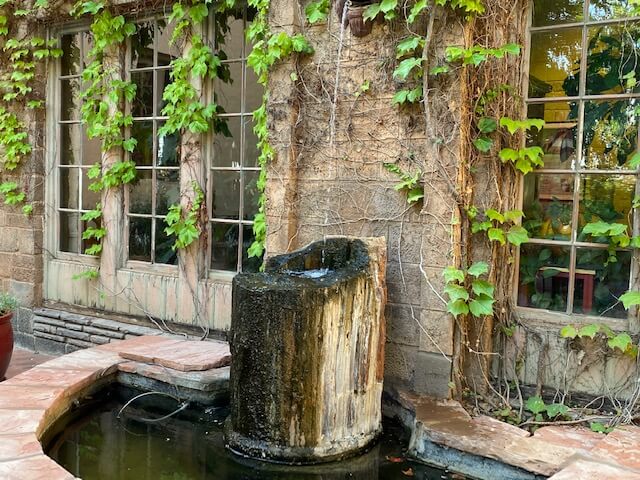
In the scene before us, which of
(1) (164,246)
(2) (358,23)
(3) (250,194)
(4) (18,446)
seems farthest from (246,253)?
(4) (18,446)

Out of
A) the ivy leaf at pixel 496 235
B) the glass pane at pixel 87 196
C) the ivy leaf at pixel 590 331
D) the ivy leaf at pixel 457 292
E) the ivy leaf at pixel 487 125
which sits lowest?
the ivy leaf at pixel 590 331

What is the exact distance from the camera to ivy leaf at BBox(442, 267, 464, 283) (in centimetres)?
353

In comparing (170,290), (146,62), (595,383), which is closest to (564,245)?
(595,383)

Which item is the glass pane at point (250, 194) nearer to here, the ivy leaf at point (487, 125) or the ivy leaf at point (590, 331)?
the ivy leaf at point (487, 125)

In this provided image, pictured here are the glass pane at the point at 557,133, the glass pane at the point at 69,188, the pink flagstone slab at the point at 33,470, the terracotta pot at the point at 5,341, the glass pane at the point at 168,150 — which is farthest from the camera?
the glass pane at the point at 69,188

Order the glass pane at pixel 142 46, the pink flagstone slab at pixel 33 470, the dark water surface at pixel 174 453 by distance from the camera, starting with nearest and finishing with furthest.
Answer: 1. the pink flagstone slab at pixel 33 470
2. the dark water surface at pixel 174 453
3. the glass pane at pixel 142 46

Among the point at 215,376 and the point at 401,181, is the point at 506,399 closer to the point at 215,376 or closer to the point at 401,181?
the point at 401,181

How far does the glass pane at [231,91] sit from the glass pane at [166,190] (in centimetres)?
75

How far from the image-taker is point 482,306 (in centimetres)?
356

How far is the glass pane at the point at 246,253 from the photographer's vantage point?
485 centimetres

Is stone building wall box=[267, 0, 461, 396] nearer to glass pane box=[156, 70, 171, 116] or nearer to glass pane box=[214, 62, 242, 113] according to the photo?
glass pane box=[214, 62, 242, 113]

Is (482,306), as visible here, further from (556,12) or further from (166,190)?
(166,190)

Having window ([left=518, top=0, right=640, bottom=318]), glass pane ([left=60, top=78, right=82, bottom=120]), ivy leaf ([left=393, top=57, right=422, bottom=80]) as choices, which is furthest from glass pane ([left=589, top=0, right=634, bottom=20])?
glass pane ([left=60, top=78, right=82, bottom=120])

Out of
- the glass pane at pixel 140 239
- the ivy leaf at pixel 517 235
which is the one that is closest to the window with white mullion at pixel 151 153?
the glass pane at pixel 140 239
